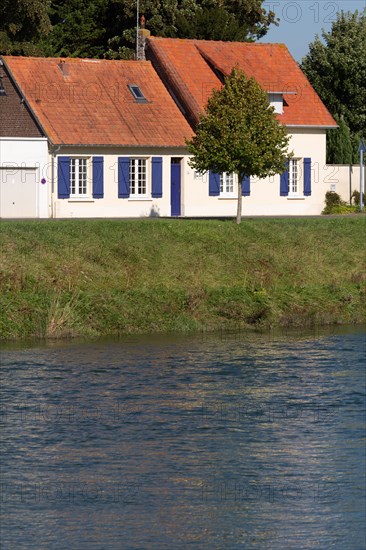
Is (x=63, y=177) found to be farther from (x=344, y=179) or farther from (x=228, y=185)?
(x=344, y=179)

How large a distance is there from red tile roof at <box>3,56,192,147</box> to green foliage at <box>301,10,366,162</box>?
57.5ft

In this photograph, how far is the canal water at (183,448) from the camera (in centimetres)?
1499

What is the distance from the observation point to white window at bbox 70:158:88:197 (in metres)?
44.0

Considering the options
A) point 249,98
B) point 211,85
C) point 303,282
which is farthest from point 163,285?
point 211,85

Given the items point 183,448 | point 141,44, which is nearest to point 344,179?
point 141,44

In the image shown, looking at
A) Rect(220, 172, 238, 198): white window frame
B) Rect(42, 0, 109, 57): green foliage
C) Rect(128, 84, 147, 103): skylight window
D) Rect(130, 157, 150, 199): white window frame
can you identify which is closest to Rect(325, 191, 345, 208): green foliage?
Result: Rect(220, 172, 238, 198): white window frame

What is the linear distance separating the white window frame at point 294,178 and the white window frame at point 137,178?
6631 mm

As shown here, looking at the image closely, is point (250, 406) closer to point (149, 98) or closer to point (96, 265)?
point (96, 265)

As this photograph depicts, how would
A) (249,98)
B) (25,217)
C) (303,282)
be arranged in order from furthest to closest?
1. (25,217)
2. (249,98)
3. (303,282)

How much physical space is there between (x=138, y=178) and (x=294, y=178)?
7351mm

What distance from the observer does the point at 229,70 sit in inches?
1906

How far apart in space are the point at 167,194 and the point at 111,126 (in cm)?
320

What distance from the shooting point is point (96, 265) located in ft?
105

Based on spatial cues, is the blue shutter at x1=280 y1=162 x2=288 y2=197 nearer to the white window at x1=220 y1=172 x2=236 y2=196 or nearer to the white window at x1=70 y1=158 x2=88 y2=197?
the white window at x1=220 y1=172 x2=236 y2=196
